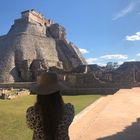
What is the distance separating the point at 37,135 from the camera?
3959 millimetres

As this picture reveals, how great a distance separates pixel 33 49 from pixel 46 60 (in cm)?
632

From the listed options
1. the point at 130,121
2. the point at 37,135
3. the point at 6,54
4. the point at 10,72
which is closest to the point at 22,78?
the point at 10,72

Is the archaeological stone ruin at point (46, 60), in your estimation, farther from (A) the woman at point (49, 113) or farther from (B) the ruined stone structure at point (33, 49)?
(A) the woman at point (49, 113)

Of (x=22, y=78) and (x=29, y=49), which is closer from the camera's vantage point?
(x=22, y=78)

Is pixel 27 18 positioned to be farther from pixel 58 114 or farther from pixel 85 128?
pixel 58 114

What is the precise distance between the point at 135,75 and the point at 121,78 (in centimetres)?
237

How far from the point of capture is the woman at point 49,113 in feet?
12.4

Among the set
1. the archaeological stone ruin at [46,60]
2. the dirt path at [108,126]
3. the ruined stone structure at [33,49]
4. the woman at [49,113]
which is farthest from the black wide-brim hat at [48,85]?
the ruined stone structure at [33,49]

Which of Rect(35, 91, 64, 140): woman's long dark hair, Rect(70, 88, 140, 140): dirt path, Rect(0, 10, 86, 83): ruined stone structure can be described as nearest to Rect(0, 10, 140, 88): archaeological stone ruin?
Rect(0, 10, 86, 83): ruined stone structure

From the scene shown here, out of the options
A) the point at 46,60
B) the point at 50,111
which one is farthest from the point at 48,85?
the point at 46,60

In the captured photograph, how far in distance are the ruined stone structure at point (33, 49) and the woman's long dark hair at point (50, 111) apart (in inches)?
1667

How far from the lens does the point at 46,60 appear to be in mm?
52219

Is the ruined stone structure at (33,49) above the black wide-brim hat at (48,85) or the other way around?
above

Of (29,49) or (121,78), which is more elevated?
(29,49)
